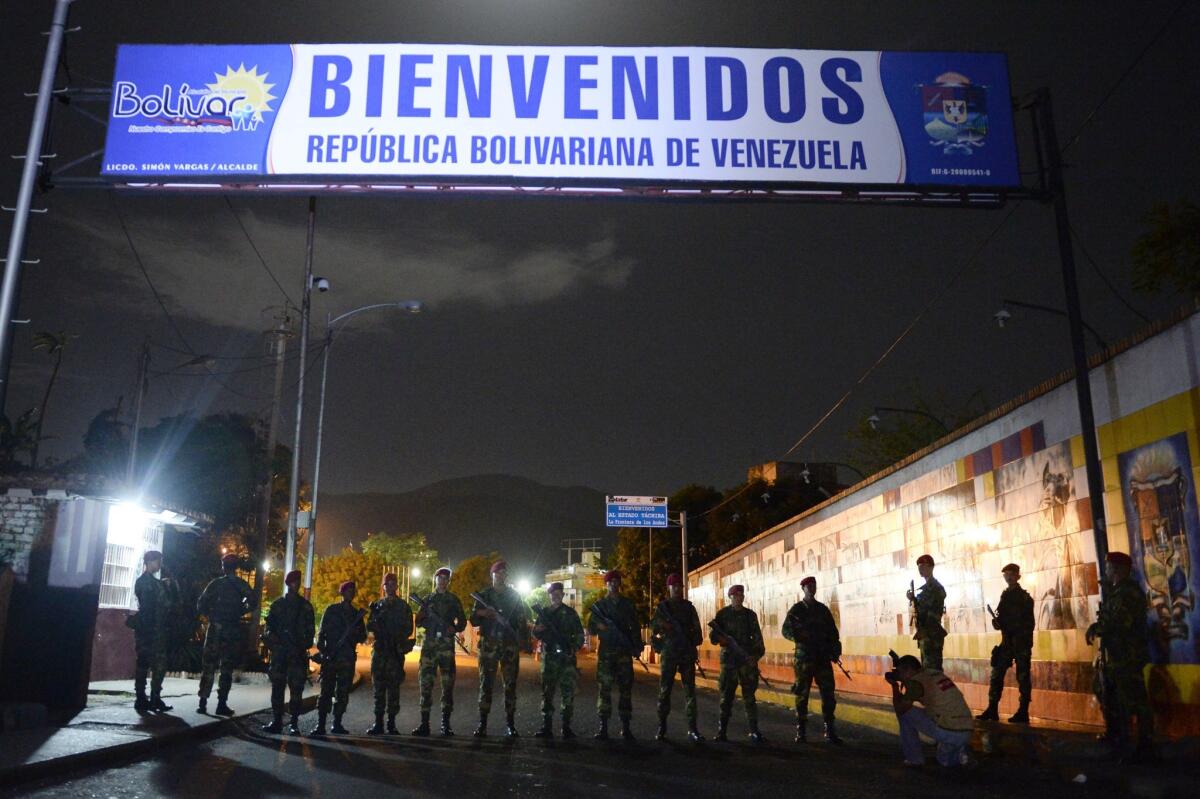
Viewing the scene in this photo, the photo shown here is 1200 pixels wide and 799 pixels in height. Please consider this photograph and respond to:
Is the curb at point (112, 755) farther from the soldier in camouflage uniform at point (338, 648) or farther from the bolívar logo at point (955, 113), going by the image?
the bolívar logo at point (955, 113)

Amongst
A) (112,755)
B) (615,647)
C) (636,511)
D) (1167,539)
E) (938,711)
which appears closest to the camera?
(112,755)

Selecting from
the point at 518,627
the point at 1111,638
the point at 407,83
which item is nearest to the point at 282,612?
the point at 518,627

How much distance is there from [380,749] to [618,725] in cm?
427

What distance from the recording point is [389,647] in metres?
12.1

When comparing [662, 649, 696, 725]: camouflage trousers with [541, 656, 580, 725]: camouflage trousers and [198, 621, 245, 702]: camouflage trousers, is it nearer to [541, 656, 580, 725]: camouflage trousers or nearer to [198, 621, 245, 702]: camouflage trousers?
[541, 656, 580, 725]: camouflage trousers

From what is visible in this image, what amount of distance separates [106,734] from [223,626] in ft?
9.84

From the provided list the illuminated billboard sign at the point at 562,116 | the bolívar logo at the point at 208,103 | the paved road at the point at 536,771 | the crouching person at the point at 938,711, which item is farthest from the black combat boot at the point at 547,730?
the bolívar logo at the point at 208,103

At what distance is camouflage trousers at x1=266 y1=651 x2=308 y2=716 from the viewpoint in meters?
12.2

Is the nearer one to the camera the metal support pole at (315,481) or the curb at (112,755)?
the curb at (112,755)

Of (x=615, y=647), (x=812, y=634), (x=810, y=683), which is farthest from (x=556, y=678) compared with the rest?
(x=812, y=634)

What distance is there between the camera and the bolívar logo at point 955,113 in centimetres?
1259

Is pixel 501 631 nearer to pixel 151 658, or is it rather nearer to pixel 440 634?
pixel 440 634

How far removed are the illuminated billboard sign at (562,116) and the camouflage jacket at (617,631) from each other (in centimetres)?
536

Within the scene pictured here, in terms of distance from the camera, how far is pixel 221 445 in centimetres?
3120
